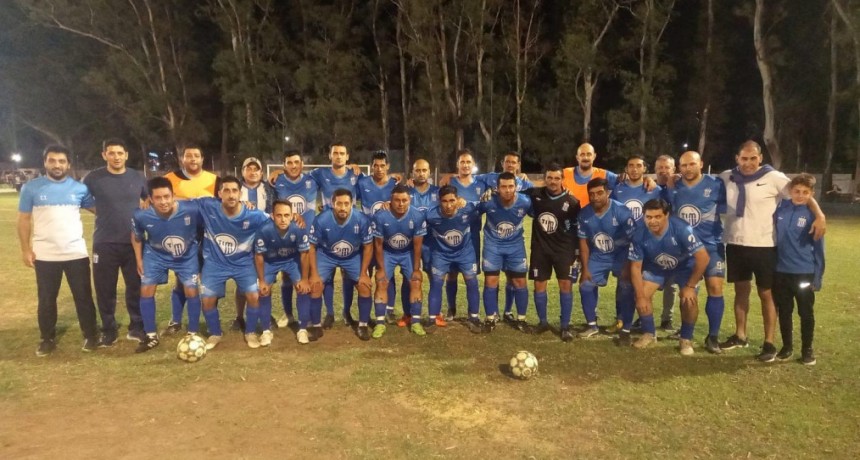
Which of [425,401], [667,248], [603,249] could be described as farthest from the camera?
[603,249]

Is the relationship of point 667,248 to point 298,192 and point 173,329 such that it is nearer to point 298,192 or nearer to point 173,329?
point 298,192

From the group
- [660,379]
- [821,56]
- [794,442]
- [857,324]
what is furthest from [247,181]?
[821,56]

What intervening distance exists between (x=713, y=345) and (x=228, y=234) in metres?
5.27

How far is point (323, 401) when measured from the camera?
15.1ft

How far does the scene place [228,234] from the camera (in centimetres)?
593

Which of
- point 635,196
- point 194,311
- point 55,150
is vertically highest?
point 55,150

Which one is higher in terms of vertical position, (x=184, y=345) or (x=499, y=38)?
(x=499, y=38)

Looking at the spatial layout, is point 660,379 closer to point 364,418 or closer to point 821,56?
point 364,418

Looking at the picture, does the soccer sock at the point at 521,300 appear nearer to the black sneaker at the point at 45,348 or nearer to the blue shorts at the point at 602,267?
the blue shorts at the point at 602,267

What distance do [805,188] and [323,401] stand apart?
196 inches

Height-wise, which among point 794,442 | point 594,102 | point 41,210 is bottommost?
point 794,442

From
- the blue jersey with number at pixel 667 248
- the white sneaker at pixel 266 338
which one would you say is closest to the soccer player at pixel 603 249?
the blue jersey with number at pixel 667 248

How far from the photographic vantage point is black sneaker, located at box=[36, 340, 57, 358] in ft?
18.7

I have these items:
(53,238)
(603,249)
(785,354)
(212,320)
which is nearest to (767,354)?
(785,354)
